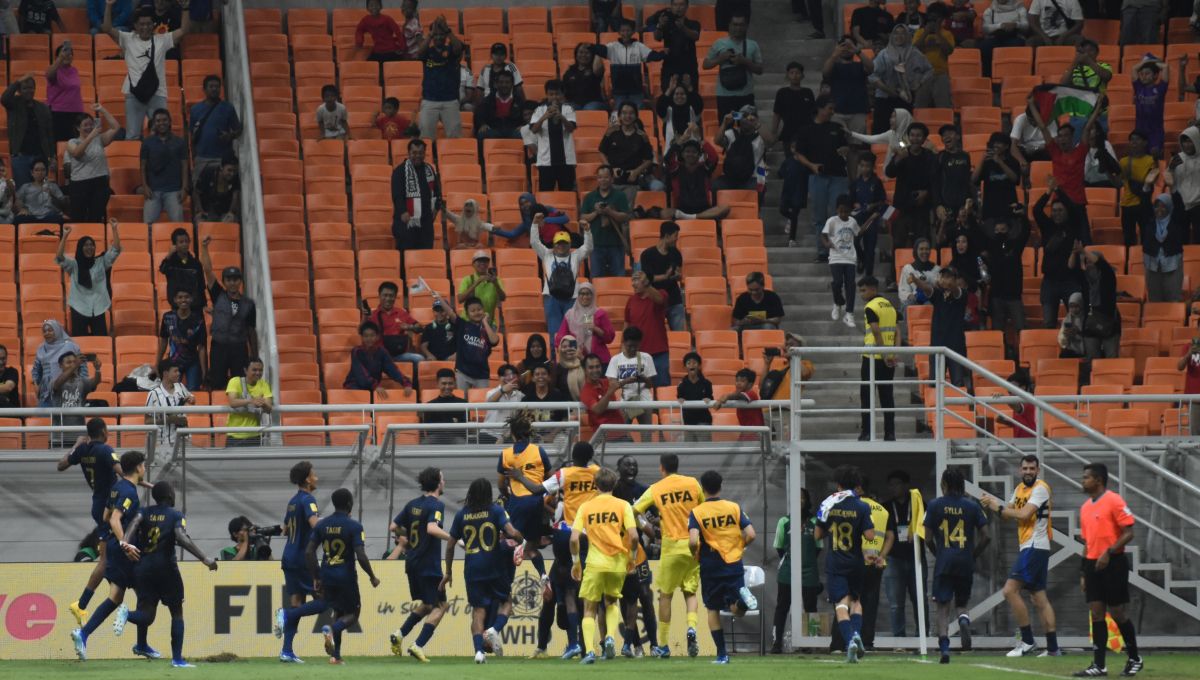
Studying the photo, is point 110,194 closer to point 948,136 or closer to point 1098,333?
point 948,136

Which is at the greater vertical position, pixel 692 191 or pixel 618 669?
pixel 692 191

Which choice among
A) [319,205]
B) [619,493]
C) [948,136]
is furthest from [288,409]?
[948,136]

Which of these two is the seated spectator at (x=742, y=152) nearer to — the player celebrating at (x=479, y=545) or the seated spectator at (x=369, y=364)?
the seated spectator at (x=369, y=364)

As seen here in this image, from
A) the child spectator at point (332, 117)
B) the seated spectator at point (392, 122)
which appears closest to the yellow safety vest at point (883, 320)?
the seated spectator at point (392, 122)

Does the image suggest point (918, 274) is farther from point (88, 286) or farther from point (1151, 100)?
point (88, 286)

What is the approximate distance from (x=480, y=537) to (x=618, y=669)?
2.42 m

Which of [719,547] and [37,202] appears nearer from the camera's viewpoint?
[719,547]

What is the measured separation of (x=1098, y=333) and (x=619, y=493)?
28.2 ft

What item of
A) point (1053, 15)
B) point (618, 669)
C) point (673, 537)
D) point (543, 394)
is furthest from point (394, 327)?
point (1053, 15)

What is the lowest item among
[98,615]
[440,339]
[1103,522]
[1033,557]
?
[98,615]

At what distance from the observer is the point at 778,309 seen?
2534 cm

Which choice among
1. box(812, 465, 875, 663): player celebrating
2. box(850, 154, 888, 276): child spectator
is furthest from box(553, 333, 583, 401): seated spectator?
box(850, 154, 888, 276): child spectator

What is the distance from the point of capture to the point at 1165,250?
88.0 feet

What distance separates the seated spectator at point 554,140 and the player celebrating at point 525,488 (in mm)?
8096
